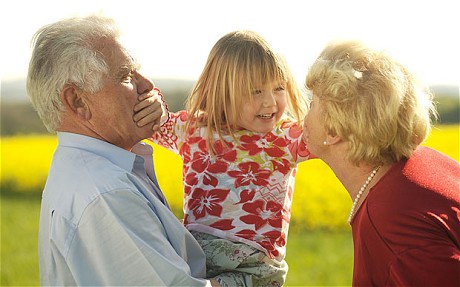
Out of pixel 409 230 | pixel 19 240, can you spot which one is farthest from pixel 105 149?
pixel 19 240

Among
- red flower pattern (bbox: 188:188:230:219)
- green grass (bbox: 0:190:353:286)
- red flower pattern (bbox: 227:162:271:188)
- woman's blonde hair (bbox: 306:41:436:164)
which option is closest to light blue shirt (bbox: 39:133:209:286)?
red flower pattern (bbox: 188:188:230:219)

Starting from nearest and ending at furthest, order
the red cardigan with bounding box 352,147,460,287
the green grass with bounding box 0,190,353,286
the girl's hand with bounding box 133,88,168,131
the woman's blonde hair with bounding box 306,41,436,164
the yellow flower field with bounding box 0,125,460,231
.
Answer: the red cardigan with bounding box 352,147,460,287 → the woman's blonde hair with bounding box 306,41,436,164 → the girl's hand with bounding box 133,88,168,131 → the green grass with bounding box 0,190,353,286 → the yellow flower field with bounding box 0,125,460,231

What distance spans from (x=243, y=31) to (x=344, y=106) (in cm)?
107

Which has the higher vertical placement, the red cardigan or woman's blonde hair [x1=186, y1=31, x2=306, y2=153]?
woman's blonde hair [x1=186, y1=31, x2=306, y2=153]

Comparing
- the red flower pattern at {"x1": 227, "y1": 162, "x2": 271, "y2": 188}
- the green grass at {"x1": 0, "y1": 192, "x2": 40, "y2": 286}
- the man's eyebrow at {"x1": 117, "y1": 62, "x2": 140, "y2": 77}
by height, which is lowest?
the green grass at {"x1": 0, "y1": 192, "x2": 40, "y2": 286}

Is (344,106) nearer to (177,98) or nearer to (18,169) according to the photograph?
(18,169)

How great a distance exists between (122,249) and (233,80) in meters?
1.14

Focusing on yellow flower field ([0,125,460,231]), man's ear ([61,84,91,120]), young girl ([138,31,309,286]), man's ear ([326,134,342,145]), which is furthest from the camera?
yellow flower field ([0,125,460,231])

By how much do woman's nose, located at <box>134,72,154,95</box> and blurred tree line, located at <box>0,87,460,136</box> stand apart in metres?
17.9

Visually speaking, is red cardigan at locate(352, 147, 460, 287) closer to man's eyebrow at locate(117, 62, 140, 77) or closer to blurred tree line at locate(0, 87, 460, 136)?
man's eyebrow at locate(117, 62, 140, 77)

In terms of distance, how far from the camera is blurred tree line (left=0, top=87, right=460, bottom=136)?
73.7 ft

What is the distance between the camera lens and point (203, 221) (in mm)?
3799

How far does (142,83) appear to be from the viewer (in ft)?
11.6

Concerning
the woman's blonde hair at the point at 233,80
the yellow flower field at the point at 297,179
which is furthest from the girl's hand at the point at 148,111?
the yellow flower field at the point at 297,179
